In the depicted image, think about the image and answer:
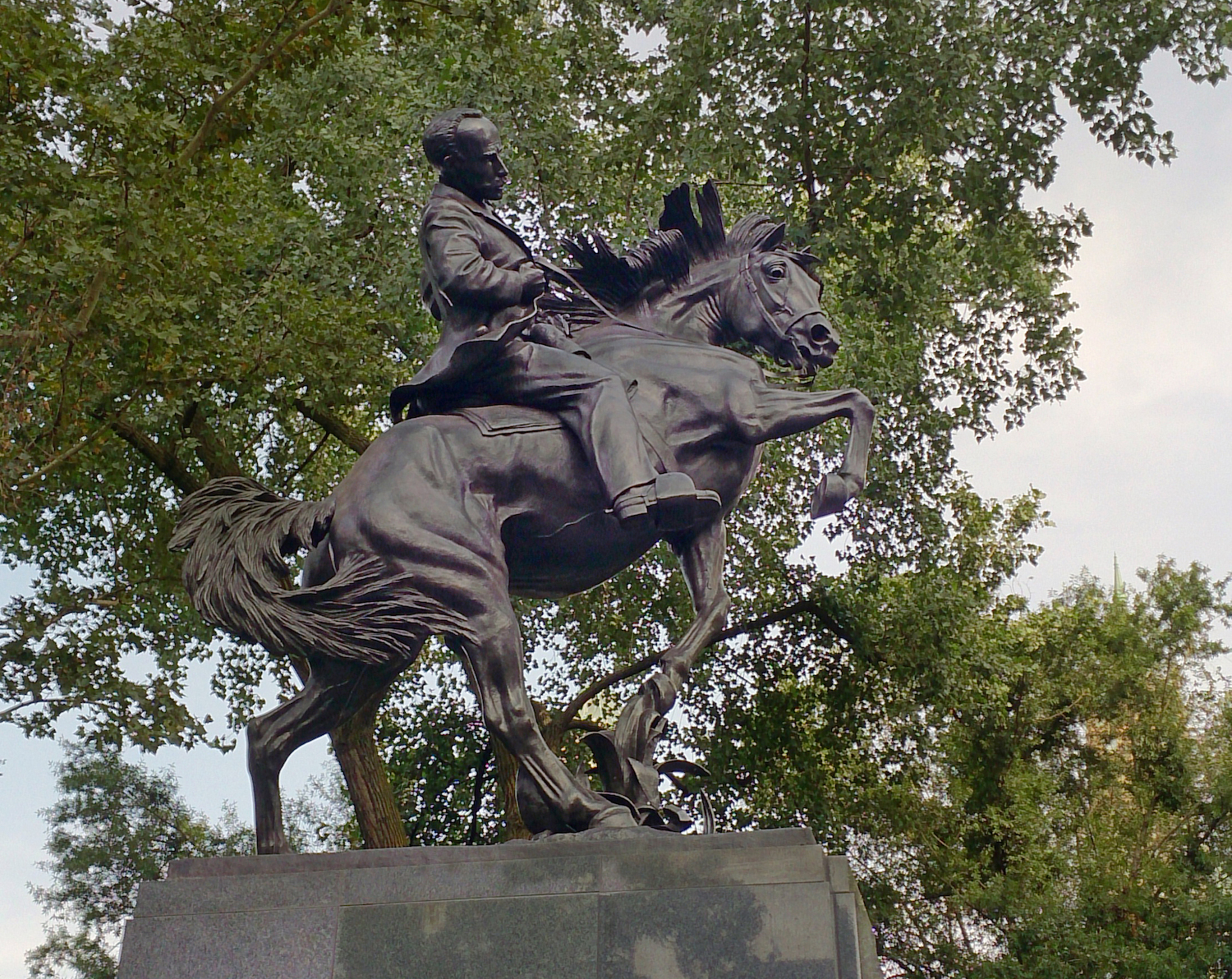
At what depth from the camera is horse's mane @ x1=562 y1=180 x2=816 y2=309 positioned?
6.24 metres

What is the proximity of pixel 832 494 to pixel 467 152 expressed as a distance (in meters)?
2.19

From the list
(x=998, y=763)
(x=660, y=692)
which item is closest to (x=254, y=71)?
(x=660, y=692)

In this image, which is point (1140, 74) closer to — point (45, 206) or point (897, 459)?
point (897, 459)

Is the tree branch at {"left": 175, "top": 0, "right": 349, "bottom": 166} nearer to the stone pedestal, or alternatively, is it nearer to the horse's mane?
the horse's mane

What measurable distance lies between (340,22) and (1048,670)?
14781 mm

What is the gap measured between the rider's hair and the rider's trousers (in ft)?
3.38

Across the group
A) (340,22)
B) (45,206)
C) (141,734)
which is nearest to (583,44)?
(340,22)

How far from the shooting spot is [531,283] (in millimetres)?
5660

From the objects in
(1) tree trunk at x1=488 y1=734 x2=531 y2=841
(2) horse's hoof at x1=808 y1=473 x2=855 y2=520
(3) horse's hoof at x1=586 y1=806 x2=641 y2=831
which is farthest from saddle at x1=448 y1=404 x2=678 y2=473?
(1) tree trunk at x1=488 y1=734 x2=531 y2=841

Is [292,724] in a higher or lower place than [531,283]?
lower

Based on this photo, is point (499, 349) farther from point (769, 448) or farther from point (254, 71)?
point (769, 448)

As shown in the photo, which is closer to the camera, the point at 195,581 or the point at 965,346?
the point at 195,581

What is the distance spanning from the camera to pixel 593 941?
425 cm

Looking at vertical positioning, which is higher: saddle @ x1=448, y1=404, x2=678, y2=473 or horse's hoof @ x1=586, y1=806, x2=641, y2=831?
saddle @ x1=448, y1=404, x2=678, y2=473
